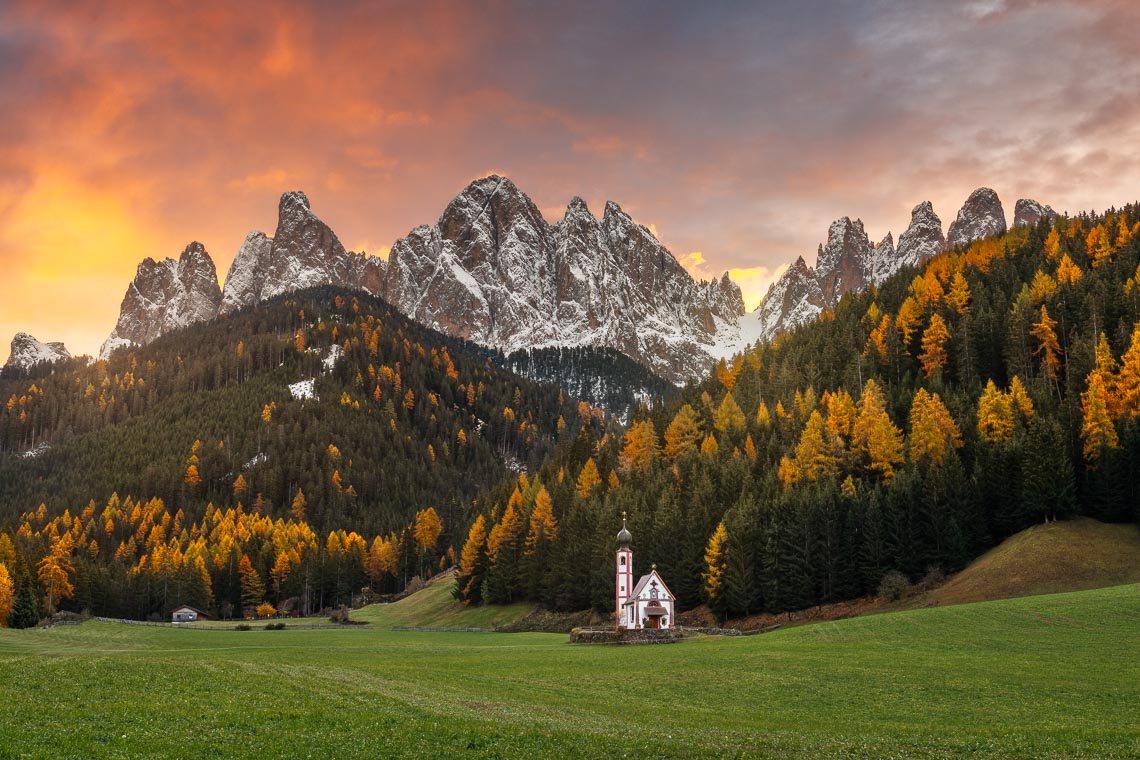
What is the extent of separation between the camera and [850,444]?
89.1 metres

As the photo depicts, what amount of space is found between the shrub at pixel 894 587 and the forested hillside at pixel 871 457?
2132 millimetres

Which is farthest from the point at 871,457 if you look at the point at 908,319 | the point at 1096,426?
the point at 908,319

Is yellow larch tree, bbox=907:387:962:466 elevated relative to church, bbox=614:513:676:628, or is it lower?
elevated

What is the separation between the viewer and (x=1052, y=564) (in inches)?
2478

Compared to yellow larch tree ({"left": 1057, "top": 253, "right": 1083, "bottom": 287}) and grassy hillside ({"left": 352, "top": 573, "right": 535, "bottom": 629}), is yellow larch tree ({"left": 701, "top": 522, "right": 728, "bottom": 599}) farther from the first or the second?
yellow larch tree ({"left": 1057, "top": 253, "right": 1083, "bottom": 287})

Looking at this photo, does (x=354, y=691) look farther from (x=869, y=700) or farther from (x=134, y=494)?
(x=134, y=494)

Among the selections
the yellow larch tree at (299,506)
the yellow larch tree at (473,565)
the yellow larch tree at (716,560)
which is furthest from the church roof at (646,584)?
the yellow larch tree at (299,506)

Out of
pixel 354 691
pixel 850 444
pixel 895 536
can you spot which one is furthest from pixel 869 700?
pixel 850 444

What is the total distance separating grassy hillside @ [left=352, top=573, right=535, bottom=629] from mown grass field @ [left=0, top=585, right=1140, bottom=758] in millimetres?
49657

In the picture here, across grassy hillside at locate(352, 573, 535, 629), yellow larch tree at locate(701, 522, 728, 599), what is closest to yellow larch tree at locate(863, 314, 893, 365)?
yellow larch tree at locate(701, 522, 728, 599)

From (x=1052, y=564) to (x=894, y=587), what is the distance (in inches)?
486

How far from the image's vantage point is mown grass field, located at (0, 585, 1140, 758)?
19.9 meters

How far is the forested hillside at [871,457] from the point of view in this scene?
73562 mm

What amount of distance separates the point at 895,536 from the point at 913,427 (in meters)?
16.1
